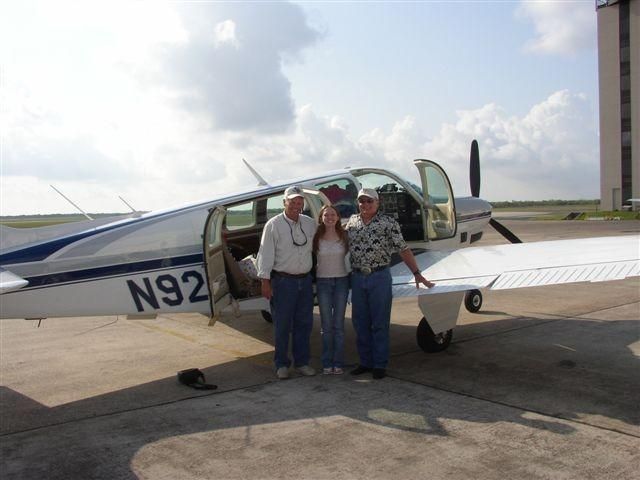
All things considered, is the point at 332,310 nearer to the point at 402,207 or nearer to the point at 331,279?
the point at 331,279

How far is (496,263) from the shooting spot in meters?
6.19

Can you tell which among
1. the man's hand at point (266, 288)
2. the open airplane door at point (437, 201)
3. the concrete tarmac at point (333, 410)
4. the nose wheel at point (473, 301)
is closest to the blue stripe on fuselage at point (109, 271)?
the man's hand at point (266, 288)

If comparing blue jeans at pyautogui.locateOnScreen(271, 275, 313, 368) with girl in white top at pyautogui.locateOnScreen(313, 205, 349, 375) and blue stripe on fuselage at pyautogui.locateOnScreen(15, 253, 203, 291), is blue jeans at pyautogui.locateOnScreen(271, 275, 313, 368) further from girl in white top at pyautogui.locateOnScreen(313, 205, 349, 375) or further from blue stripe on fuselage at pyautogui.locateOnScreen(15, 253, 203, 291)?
blue stripe on fuselage at pyautogui.locateOnScreen(15, 253, 203, 291)

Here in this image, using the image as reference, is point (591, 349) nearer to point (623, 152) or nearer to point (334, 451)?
point (334, 451)

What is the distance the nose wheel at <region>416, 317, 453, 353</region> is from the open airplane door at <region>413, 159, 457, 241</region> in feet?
5.22

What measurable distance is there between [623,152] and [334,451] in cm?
5337

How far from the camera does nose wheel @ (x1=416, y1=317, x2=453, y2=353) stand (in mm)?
6402

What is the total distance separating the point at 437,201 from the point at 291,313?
10.4 ft

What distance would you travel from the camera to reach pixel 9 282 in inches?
185

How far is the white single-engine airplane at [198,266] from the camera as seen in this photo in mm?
5375

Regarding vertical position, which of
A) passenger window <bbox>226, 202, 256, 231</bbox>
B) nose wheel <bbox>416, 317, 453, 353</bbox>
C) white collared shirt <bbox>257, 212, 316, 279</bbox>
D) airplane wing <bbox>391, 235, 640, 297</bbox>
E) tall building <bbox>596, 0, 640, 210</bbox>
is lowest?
nose wheel <bbox>416, 317, 453, 353</bbox>

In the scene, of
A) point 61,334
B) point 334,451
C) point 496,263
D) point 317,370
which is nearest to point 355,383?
point 317,370

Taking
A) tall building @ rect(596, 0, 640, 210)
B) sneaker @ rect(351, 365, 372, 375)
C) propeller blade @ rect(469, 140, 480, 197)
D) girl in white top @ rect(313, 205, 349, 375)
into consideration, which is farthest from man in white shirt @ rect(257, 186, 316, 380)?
tall building @ rect(596, 0, 640, 210)

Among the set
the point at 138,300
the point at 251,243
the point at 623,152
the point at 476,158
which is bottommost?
the point at 138,300
